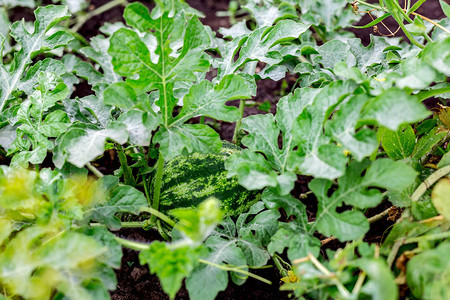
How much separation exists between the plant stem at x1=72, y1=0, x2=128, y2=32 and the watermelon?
5.67 ft

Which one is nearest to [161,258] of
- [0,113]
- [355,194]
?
[355,194]

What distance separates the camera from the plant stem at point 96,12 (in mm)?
2960

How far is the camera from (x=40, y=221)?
1.26 m

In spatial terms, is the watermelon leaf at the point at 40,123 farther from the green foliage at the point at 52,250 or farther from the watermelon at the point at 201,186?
the watermelon at the point at 201,186

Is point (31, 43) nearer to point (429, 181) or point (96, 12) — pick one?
point (96, 12)

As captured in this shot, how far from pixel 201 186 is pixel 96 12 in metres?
2.04

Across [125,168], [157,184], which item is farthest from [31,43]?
[157,184]

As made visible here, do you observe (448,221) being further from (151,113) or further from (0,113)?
(0,113)

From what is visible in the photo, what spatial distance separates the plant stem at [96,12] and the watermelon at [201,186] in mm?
1729

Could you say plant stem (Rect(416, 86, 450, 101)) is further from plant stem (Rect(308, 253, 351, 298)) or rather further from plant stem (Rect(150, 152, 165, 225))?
plant stem (Rect(150, 152, 165, 225))

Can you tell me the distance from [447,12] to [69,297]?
162 centimetres

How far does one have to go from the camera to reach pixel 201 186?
5.62 feet

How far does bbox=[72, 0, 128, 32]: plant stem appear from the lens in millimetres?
2960

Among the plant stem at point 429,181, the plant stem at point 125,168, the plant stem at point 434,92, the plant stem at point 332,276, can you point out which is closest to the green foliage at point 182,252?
the plant stem at point 332,276
